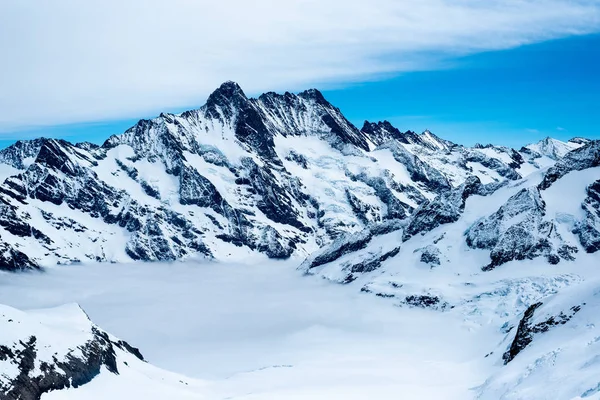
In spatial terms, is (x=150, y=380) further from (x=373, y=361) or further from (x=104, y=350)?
(x=373, y=361)

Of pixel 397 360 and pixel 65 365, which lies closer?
pixel 65 365

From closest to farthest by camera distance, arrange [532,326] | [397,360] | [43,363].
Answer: [43,363] → [532,326] → [397,360]

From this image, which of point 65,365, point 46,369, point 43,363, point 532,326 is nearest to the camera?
point 46,369

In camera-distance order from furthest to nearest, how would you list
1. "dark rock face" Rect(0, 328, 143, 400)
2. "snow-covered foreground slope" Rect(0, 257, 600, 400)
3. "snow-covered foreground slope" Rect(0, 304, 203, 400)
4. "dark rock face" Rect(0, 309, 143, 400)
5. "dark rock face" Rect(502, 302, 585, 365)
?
"dark rock face" Rect(502, 302, 585, 365), "snow-covered foreground slope" Rect(0, 304, 203, 400), "dark rock face" Rect(0, 309, 143, 400), "dark rock face" Rect(0, 328, 143, 400), "snow-covered foreground slope" Rect(0, 257, 600, 400)

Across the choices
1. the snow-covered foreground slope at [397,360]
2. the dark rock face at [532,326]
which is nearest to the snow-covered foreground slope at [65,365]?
the snow-covered foreground slope at [397,360]

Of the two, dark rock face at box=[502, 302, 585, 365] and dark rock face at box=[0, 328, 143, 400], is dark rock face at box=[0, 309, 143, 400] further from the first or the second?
dark rock face at box=[502, 302, 585, 365]

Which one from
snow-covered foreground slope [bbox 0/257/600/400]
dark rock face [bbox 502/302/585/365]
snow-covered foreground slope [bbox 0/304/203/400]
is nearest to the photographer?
snow-covered foreground slope [bbox 0/257/600/400]

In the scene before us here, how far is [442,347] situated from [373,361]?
33716mm

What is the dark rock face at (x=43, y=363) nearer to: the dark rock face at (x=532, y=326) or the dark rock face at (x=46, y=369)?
the dark rock face at (x=46, y=369)

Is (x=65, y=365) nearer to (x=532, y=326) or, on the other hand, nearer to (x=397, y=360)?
(x=532, y=326)

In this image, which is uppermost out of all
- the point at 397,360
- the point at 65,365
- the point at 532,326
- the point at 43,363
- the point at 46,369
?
the point at 43,363

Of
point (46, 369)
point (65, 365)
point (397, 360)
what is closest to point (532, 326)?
point (397, 360)

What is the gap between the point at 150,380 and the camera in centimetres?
9631

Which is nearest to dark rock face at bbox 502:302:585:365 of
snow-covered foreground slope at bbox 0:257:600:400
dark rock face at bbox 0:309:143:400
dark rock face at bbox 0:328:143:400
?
snow-covered foreground slope at bbox 0:257:600:400
